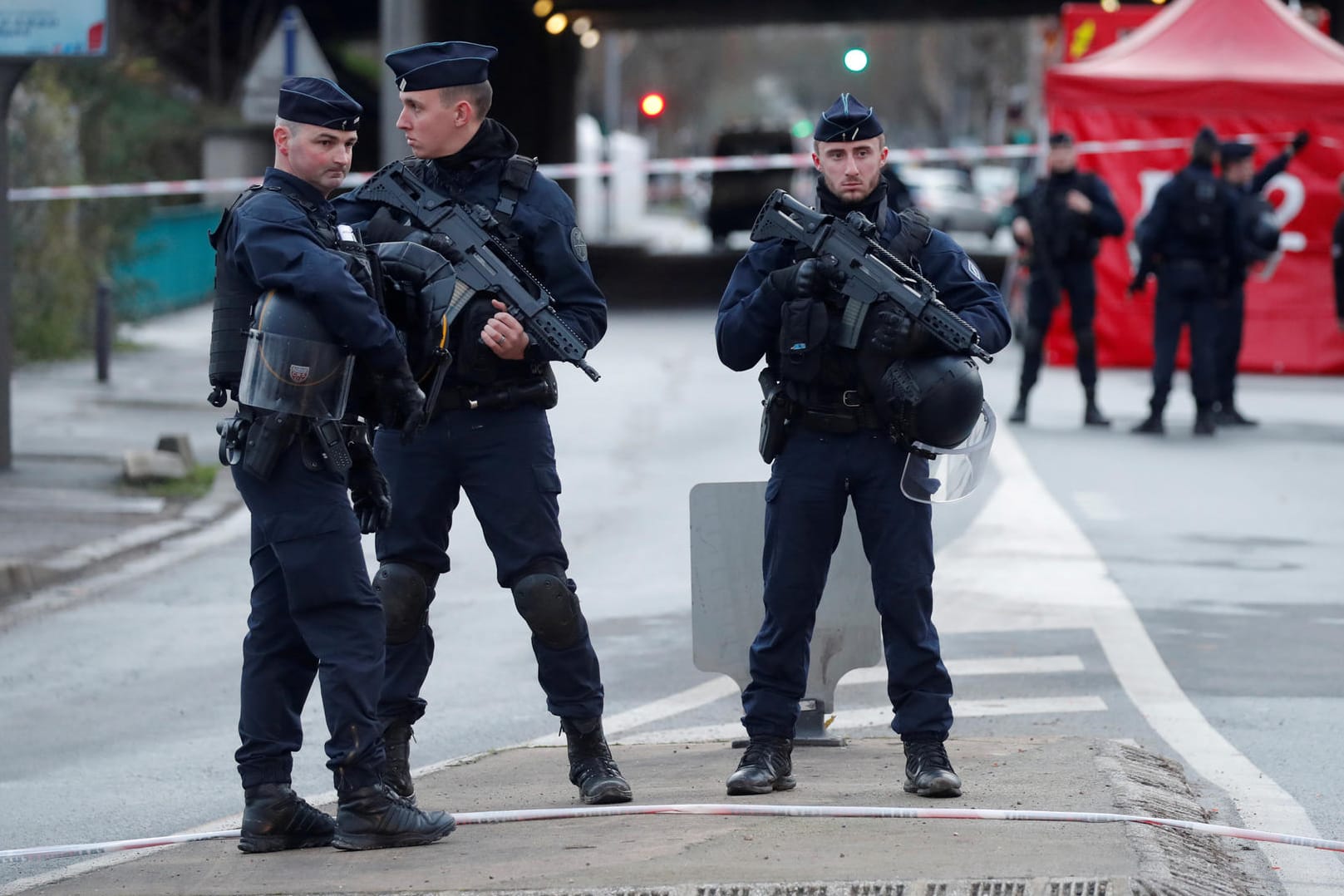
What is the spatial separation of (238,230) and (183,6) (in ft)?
91.3

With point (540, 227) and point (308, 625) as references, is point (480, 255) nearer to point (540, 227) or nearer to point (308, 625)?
point (540, 227)

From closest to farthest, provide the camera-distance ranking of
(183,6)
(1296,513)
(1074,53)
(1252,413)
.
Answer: (1296,513)
(1252,413)
(1074,53)
(183,6)

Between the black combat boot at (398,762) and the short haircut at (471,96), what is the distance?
1.67m

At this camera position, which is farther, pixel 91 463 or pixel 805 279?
pixel 91 463

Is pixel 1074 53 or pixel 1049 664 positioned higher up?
pixel 1074 53

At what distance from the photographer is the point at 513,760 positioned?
6.09 metres

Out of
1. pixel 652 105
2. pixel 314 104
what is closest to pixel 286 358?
pixel 314 104

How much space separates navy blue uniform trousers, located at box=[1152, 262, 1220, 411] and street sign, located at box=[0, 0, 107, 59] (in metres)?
7.52

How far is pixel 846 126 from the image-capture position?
510 cm

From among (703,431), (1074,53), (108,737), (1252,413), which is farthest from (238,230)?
(1074,53)

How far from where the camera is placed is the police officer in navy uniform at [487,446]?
5105 millimetres

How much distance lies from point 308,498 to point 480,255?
0.83 metres

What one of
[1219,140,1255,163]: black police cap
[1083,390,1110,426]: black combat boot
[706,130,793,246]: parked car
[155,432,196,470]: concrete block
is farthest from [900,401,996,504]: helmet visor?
[706,130,793,246]: parked car

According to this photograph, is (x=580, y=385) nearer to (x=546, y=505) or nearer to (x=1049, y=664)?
(x=1049, y=664)
